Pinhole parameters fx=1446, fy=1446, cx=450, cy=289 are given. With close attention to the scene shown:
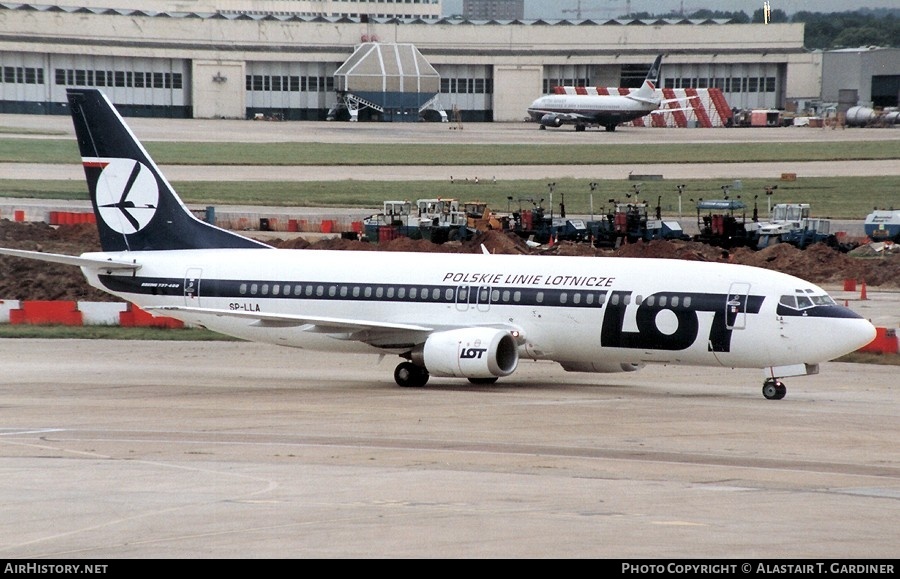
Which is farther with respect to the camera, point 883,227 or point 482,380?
point 883,227

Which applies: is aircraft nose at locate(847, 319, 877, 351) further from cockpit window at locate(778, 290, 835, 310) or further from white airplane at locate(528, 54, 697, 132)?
white airplane at locate(528, 54, 697, 132)

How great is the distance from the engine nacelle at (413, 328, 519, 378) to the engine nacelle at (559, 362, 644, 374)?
72.6 inches

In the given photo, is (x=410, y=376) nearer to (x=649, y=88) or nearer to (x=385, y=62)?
(x=649, y=88)

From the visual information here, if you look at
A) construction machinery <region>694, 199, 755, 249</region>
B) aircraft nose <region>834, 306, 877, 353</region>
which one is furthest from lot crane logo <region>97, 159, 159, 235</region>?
construction machinery <region>694, 199, 755, 249</region>

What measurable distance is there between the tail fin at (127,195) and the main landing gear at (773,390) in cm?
1586

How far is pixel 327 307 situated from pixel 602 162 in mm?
76314

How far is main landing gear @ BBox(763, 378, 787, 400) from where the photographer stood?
3578 centimetres

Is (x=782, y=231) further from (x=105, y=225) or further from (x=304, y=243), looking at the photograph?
(x=105, y=225)

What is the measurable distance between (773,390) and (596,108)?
116 m

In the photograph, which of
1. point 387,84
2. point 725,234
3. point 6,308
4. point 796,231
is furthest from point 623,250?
point 387,84

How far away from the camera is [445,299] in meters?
39.3

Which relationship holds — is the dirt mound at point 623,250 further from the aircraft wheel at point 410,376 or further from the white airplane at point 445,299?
the aircraft wheel at point 410,376

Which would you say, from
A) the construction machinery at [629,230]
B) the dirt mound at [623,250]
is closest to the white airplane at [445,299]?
the dirt mound at [623,250]

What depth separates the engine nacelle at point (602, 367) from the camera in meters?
38.4
